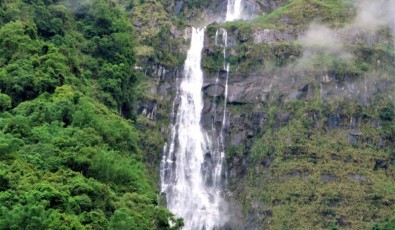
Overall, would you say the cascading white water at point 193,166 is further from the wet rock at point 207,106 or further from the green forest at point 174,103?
the green forest at point 174,103

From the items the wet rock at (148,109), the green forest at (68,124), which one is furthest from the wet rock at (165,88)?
the green forest at (68,124)

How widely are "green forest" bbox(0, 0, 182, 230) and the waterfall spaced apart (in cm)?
1325

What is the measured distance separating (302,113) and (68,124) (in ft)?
110

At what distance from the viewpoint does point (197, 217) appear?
69.9 metres

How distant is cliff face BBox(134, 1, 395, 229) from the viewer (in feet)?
223

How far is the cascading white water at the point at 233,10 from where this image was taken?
88750mm

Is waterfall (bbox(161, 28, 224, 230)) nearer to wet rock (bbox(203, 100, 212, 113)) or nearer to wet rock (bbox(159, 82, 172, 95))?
wet rock (bbox(203, 100, 212, 113))

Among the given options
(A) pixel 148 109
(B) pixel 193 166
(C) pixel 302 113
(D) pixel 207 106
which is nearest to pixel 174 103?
(D) pixel 207 106

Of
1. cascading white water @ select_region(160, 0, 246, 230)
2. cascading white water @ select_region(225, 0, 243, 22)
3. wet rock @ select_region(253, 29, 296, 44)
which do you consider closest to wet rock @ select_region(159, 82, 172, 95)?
cascading white water @ select_region(160, 0, 246, 230)

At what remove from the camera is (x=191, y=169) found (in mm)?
73062

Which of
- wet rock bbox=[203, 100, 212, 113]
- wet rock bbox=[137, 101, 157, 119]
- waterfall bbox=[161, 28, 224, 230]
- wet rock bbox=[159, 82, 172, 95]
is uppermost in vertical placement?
wet rock bbox=[159, 82, 172, 95]

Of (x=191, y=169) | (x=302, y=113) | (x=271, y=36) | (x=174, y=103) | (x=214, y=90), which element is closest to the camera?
(x=191, y=169)

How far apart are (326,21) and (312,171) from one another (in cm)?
1745

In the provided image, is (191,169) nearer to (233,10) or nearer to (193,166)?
(193,166)
